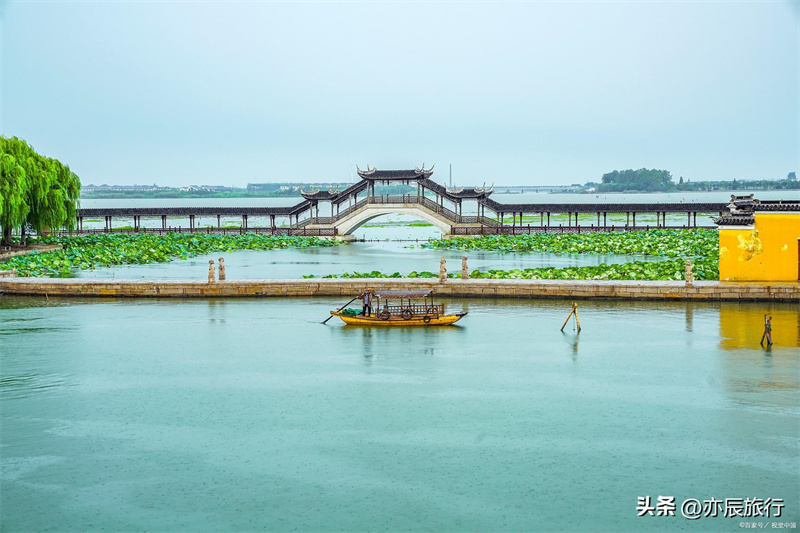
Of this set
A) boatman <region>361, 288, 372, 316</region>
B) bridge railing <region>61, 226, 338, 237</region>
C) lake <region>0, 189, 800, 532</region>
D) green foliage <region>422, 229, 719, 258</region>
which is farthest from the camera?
bridge railing <region>61, 226, 338, 237</region>

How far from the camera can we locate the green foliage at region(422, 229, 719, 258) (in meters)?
41.5

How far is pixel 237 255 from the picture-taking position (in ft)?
151

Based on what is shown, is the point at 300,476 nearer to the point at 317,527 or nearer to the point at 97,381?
the point at 317,527

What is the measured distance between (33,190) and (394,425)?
1284 inches

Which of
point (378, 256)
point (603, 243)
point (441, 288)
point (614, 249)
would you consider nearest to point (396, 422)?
point (441, 288)

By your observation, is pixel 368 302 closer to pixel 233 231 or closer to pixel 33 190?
pixel 33 190

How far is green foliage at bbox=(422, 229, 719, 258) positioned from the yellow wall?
14.0m

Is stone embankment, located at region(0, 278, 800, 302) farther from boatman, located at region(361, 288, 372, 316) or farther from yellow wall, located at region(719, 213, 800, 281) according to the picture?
boatman, located at region(361, 288, 372, 316)

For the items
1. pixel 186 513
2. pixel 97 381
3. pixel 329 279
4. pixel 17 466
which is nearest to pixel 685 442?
pixel 186 513

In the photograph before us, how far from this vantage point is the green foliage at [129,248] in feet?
112

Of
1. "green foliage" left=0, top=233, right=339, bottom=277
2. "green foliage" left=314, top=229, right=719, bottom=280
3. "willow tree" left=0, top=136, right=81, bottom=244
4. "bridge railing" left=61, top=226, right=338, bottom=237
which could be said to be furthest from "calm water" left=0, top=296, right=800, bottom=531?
"bridge railing" left=61, top=226, right=338, bottom=237

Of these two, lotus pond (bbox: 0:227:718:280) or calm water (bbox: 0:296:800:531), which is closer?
calm water (bbox: 0:296:800:531)

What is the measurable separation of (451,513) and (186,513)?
330cm

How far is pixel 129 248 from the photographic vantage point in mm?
44094
